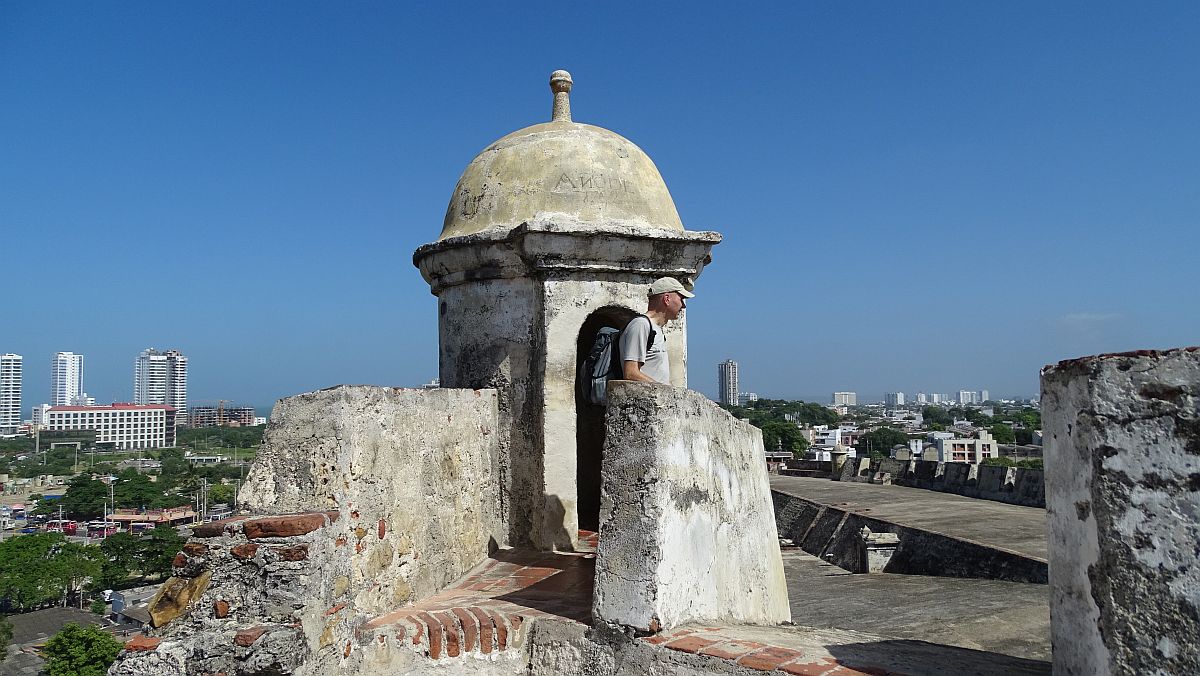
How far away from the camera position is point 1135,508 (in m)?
2.09

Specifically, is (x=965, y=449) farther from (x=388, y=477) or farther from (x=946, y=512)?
(x=388, y=477)

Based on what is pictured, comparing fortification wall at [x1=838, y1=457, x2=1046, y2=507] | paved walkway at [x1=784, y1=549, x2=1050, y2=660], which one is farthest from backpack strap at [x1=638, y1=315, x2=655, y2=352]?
fortification wall at [x1=838, y1=457, x2=1046, y2=507]

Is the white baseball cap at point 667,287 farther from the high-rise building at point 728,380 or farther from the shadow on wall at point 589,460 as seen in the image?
the high-rise building at point 728,380

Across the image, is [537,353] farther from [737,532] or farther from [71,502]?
[71,502]

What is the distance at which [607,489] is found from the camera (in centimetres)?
333

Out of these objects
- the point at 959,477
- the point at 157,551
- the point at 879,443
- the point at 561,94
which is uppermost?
the point at 561,94

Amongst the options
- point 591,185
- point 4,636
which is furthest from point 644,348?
point 4,636

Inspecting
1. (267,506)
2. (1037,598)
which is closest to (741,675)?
(267,506)

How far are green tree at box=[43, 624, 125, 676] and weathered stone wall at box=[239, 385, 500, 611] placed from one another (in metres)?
32.4

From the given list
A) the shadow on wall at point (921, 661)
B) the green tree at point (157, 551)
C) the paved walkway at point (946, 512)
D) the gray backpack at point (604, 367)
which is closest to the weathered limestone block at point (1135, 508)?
the shadow on wall at point (921, 661)

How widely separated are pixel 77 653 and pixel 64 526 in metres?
60.4

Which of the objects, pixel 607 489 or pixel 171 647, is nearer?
pixel 171 647

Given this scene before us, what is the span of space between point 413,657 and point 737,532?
1.60 metres

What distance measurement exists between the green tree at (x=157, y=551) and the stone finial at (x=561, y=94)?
201ft
